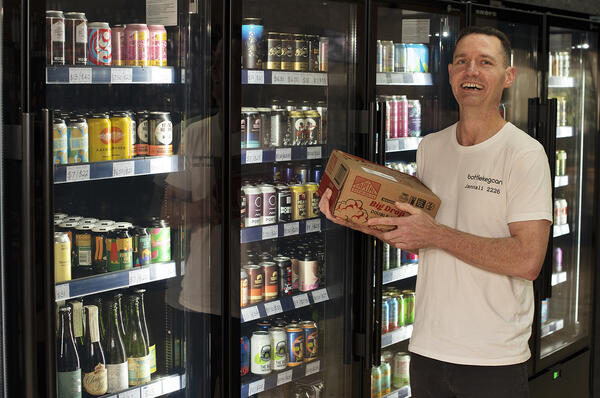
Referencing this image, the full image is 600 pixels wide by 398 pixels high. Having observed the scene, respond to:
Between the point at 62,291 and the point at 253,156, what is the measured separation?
0.83m

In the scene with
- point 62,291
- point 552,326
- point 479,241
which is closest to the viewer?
point 62,291

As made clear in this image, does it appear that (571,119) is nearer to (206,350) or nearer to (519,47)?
(519,47)

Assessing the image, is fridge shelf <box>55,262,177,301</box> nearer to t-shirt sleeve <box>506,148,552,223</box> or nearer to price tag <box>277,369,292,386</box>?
price tag <box>277,369,292,386</box>

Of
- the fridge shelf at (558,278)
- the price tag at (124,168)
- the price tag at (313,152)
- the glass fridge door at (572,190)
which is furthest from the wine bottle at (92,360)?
the fridge shelf at (558,278)

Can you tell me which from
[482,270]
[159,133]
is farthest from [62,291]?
[482,270]

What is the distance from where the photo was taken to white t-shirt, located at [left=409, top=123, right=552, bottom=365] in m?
2.26

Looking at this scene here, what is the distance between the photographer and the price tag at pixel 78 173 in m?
2.06

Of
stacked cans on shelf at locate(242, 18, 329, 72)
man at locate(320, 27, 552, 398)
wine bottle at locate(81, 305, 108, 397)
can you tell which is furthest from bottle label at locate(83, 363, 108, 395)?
stacked cans on shelf at locate(242, 18, 329, 72)

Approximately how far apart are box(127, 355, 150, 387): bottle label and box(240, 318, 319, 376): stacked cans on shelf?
43 cm

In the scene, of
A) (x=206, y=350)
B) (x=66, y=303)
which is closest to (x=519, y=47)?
(x=206, y=350)

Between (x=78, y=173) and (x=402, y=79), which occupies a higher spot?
(x=402, y=79)

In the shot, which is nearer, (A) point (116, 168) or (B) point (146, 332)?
(A) point (116, 168)

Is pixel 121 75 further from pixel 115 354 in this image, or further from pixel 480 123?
pixel 480 123

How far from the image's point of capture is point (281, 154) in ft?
8.73
